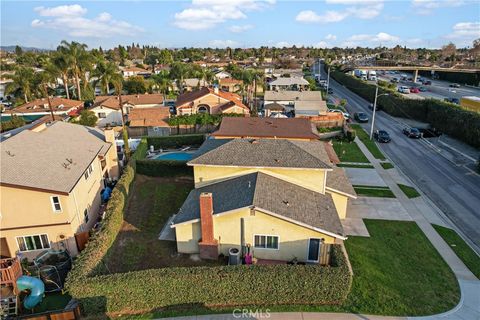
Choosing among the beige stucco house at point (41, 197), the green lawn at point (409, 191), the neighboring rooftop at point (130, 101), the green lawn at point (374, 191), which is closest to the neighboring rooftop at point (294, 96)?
the neighboring rooftop at point (130, 101)

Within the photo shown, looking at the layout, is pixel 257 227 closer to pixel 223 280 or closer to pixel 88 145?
pixel 223 280

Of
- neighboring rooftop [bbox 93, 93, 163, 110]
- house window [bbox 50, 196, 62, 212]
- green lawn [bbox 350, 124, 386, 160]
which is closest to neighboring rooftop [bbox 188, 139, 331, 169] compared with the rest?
house window [bbox 50, 196, 62, 212]

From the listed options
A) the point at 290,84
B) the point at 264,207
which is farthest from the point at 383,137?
the point at 290,84

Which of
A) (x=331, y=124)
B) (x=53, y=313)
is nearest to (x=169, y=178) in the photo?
(x=53, y=313)

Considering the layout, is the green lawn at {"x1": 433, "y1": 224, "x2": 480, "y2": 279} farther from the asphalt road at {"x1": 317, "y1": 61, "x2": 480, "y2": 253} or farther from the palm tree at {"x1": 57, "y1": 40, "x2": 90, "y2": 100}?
the palm tree at {"x1": 57, "y1": 40, "x2": 90, "y2": 100}

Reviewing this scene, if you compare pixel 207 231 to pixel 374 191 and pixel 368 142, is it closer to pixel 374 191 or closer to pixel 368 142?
pixel 374 191

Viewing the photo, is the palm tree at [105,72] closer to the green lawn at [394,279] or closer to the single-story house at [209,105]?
the single-story house at [209,105]
